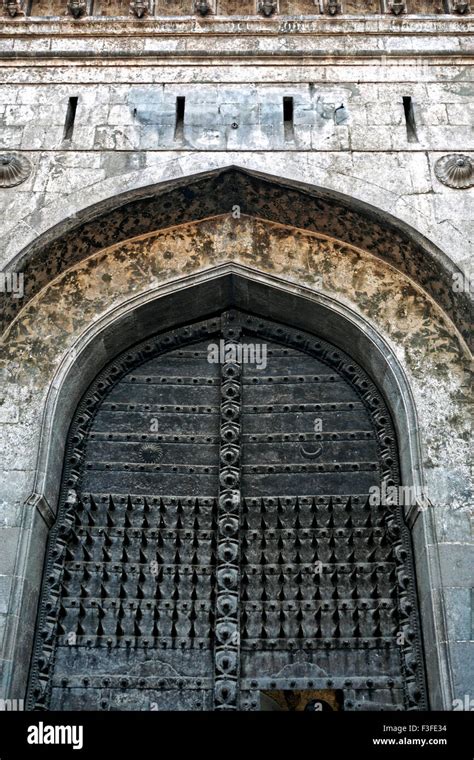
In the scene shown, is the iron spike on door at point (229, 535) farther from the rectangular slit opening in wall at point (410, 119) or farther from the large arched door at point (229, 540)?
the rectangular slit opening in wall at point (410, 119)

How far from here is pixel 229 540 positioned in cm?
767

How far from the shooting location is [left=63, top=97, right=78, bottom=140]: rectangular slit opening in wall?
349 inches

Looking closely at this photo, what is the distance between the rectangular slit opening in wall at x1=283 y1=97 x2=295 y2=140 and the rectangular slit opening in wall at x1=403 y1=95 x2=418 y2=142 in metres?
1.10

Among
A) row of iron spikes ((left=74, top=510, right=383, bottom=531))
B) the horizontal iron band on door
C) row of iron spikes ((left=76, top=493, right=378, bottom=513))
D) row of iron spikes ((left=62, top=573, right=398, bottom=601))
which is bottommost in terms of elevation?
row of iron spikes ((left=62, top=573, right=398, bottom=601))

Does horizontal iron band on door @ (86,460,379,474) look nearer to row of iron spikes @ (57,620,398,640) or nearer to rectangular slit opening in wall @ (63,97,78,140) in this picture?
row of iron spikes @ (57,620,398,640)

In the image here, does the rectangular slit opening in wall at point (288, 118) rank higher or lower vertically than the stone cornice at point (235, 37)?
lower

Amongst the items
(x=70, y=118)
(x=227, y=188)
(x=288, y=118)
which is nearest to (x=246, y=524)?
(x=227, y=188)

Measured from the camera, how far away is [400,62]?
30.0 feet

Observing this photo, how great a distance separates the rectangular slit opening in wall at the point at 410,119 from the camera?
8.74 meters

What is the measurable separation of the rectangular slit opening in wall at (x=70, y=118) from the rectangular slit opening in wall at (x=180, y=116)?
1.00 meters

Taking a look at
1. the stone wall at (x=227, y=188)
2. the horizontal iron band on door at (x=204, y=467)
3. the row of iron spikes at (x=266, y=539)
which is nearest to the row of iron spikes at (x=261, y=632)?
the stone wall at (x=227, y=188)

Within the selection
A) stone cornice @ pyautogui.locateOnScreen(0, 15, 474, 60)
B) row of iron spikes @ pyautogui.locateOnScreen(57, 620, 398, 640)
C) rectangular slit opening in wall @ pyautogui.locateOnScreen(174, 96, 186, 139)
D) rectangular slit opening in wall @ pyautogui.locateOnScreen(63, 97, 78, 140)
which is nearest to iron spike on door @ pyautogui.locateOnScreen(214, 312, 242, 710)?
row of iron spikes @ pyautogui.locateOnScreen(57, 620, 398, 640)
